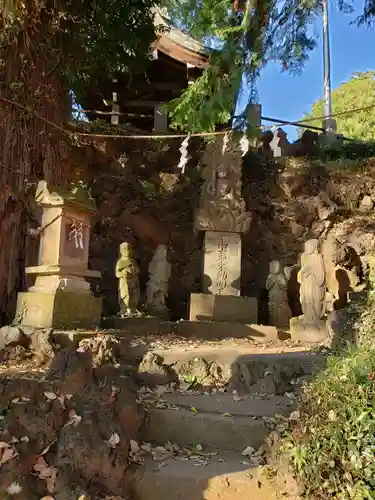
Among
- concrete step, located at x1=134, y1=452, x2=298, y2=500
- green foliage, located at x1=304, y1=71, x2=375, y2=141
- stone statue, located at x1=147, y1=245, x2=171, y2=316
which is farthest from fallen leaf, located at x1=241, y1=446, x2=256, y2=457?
green foliage, located at x1=304, y1=71, x2=375, y2=141

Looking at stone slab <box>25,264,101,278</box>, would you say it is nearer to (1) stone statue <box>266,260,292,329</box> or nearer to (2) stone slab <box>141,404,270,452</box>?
(2) stone slab <box>141,404,270,452</box>

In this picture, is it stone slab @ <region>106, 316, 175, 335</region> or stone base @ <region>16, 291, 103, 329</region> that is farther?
stone slab @ <region>106, 316, 175, 335</region>

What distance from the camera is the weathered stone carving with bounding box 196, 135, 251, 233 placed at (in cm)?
948

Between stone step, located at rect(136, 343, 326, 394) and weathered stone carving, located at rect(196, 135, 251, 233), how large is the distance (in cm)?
448

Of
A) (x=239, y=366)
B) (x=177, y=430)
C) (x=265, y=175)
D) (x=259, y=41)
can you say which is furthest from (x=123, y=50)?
(x=177, y=430)

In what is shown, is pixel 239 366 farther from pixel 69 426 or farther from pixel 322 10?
pixel 322 10

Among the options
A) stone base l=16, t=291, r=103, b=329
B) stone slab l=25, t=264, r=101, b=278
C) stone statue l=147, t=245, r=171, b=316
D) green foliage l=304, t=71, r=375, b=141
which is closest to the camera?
stone base l=16, t=291, r=103, b=329

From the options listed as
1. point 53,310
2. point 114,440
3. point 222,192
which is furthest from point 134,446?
point 222,192

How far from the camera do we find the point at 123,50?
34.6 ft

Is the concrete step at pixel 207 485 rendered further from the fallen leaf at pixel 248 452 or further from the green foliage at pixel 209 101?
the green foliage at pixel 209 101

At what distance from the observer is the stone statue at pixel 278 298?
9469mm

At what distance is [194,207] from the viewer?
11.6 m

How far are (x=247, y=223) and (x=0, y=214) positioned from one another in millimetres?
4911

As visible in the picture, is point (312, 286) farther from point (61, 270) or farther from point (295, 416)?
point (295, 416)
